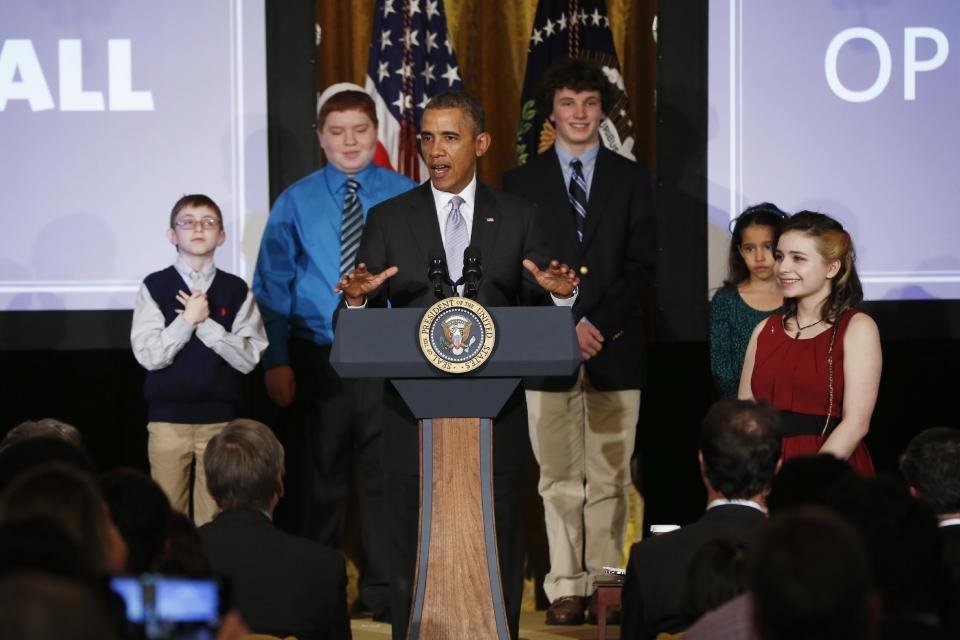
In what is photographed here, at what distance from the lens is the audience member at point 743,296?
5152 mm

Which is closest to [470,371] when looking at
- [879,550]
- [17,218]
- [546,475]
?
[879,550]

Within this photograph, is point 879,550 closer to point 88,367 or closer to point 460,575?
point 460,575

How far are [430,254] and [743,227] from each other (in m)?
1.65

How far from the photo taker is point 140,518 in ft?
7.98

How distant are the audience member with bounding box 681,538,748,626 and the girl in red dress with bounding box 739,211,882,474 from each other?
169 centimetres

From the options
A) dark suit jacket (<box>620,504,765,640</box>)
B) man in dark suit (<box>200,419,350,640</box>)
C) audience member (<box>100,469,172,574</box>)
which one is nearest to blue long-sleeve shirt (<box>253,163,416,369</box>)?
man in dark suit (<box>200,419,350,640</box>)

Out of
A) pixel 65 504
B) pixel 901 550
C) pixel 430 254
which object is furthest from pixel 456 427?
pixel 65 504

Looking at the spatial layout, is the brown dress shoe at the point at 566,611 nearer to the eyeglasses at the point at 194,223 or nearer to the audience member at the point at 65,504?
the eyeglasses at the point at 194,223

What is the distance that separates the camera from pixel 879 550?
211 cm

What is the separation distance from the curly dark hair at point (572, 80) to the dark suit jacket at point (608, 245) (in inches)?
10.3

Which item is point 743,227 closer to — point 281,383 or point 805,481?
point 281,383

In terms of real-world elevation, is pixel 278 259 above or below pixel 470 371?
above

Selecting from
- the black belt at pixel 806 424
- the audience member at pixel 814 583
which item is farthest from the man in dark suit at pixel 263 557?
the black belt at pixel 806 424

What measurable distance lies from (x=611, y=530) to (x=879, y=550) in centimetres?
337
